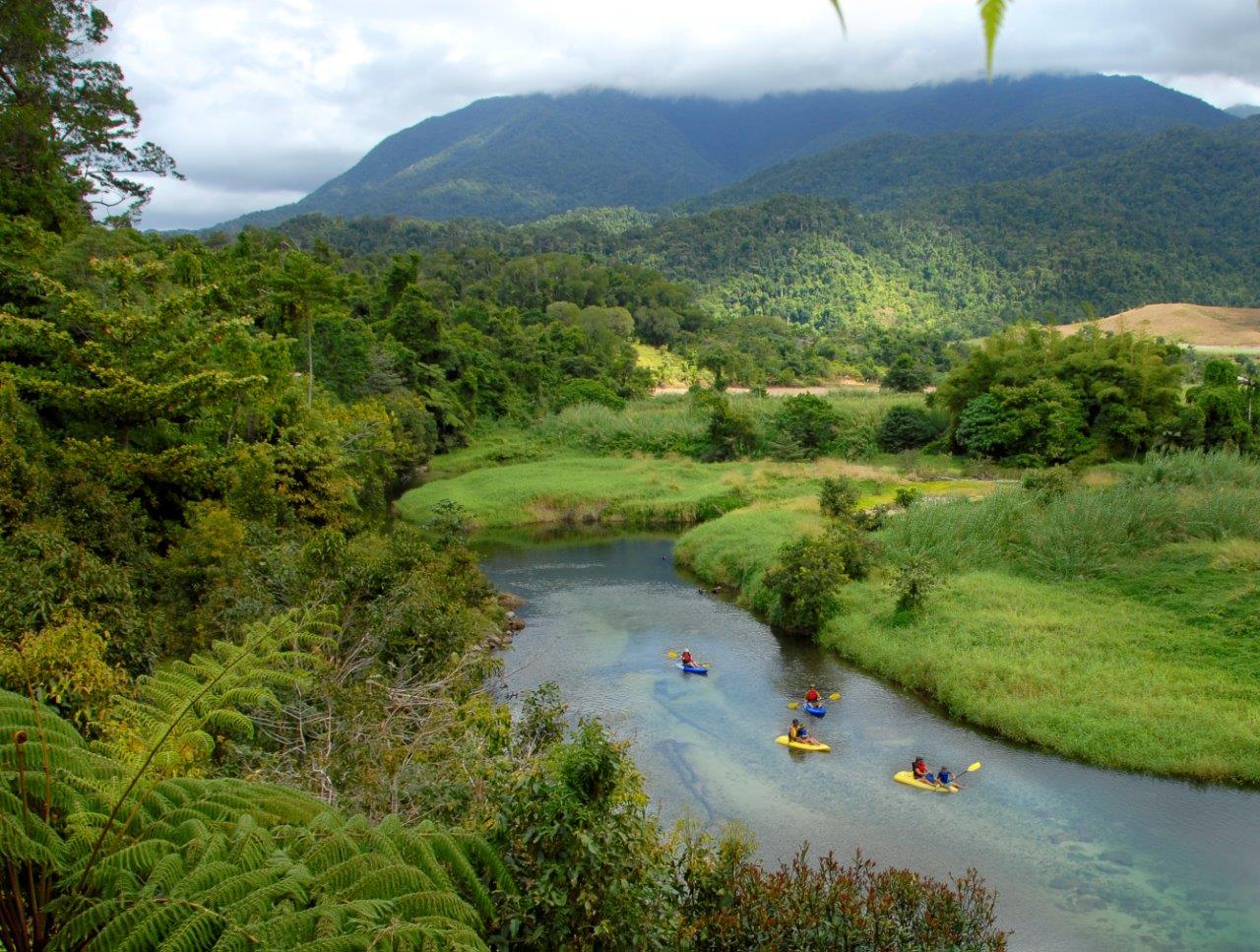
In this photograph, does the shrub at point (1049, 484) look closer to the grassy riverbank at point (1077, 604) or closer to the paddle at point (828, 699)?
the grassy riverbank at point (1077, 604)

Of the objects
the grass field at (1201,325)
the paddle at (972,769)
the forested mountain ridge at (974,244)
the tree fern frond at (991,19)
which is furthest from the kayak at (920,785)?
the forested mountain ridge at (974,244)

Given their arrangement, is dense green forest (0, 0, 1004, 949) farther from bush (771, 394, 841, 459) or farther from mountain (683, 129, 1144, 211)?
mountain (683, 129, 1144, 211)

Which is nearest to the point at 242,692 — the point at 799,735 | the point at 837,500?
the point at 799,735

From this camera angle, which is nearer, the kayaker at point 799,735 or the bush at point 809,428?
the kayaker at point 799,735

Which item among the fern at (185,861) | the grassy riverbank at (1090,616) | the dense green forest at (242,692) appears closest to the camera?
the fern at (185,861)

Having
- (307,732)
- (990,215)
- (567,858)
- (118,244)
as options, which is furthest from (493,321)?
(990,215)

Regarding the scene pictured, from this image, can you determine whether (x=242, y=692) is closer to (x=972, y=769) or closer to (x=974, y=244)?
(x=972, y=769)
